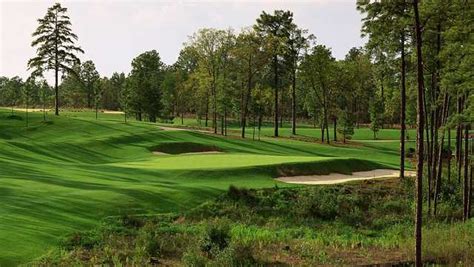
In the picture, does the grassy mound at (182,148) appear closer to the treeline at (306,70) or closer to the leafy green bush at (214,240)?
the treeline at (306,70)

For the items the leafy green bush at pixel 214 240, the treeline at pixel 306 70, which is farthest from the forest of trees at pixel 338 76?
the leafy green bush at pixel 214 240

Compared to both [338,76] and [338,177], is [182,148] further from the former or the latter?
[338,76]

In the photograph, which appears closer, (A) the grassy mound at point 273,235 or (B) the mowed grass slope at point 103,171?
(A) the grassy mound at point 273,235

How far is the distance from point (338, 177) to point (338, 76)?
36558mm

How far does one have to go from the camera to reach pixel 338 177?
132 feet

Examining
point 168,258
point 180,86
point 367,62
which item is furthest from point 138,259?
point 367,62

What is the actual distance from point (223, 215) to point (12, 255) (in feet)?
41.4

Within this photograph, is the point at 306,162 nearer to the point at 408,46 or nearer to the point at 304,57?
the point at 408,46

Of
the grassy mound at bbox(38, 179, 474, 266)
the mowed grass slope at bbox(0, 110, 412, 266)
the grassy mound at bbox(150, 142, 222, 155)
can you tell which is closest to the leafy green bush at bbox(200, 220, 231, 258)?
the grassy mound at bbox(38, 179, 474, 266)

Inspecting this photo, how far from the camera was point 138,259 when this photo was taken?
704 inches

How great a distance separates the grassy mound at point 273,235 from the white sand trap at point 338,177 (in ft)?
14.1

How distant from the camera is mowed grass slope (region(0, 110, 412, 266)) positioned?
841 inches

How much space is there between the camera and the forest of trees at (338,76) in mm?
25609

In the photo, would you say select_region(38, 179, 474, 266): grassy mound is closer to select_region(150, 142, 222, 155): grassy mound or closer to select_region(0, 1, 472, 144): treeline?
select_region(0, 1, 472, 144): treeline
